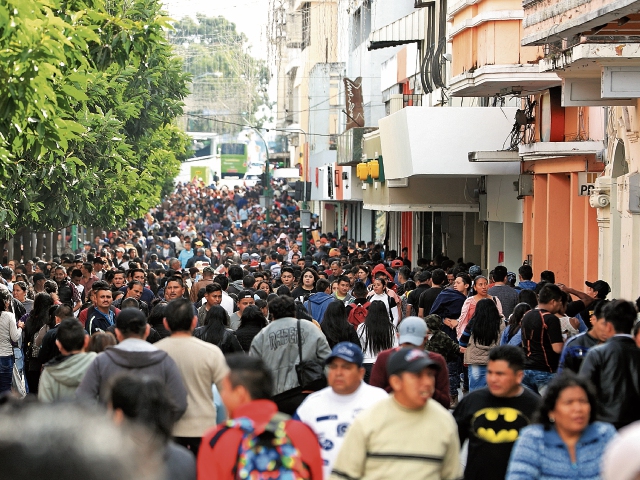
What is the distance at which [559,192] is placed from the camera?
66.9ft

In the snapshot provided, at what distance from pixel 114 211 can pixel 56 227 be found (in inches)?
73.1

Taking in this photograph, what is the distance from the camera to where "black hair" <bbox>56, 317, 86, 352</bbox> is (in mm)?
7113

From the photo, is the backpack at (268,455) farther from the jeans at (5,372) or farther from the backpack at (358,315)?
the backpack at (358,315)

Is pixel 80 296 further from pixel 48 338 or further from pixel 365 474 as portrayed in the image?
pixel 365 474

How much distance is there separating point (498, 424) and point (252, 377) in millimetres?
1555

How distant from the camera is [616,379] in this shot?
270 inches

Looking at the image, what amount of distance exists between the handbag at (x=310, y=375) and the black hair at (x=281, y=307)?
39 centimetres

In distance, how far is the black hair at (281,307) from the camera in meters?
8.41

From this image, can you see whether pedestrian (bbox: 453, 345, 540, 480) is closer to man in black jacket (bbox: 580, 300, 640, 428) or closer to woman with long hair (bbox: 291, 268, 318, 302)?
man in black jacket (bbox: 580, 300, 640, 428)

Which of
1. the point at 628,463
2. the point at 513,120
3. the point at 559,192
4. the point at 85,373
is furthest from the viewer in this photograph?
the point at 513,120

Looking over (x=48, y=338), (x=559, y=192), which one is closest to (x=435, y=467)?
(x=48, y=338)

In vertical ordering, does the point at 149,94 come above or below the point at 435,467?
above

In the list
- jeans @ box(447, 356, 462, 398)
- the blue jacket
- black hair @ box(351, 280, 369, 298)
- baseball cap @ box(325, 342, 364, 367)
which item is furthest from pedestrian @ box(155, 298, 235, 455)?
jeans @ box(447, 356, 462, 398)

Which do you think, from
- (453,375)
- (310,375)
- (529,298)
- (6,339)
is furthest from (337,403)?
(453,375)
